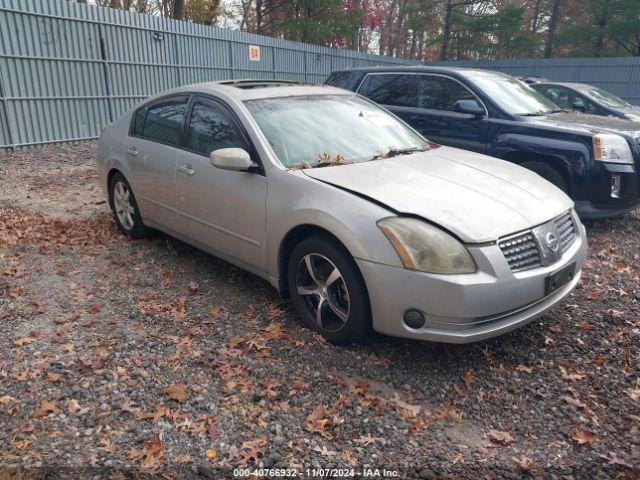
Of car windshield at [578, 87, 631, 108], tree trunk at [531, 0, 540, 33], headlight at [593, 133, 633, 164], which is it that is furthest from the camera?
tree trunk at [531, 0, 540, 33]

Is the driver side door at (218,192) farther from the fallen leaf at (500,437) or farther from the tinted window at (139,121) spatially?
the fallen leaf at (500,437)

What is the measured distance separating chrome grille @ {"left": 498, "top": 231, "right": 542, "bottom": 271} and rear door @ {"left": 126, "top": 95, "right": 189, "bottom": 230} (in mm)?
2886

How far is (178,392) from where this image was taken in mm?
2980

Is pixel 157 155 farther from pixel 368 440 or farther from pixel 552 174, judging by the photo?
pixel 552 174

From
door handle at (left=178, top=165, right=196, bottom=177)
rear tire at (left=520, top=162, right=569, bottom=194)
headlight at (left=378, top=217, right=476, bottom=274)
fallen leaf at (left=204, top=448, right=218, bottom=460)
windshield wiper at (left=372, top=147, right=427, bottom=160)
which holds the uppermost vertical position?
windshield wiper at (left=372, top=147, right=427, bottom=160)

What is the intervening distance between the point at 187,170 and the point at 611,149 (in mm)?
4606

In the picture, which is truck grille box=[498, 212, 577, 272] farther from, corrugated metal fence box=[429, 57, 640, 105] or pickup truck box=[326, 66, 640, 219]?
corrugated metal fence box=[429, 57, 640, 105]

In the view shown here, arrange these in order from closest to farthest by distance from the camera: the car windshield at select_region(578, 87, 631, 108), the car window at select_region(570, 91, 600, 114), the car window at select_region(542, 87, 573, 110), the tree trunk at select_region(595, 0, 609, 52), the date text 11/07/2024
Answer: the date text 11/07/2024 < the car window at select_region(570, 91, 600, 114) < the car windshield at select_region(578, 87, 631, 108) < the car window at select_region(542, 87, 573, 110) < the tree trunk at select_region(595, 0, 609, 52)

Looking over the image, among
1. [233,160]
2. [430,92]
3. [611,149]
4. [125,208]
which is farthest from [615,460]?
[430,92]

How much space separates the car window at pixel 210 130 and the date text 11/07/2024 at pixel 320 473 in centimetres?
235

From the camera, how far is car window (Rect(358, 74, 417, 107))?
7.29 meters

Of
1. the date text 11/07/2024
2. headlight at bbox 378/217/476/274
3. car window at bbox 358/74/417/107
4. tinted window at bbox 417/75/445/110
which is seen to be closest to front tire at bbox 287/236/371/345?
headlight at bbox 378/217/476/274

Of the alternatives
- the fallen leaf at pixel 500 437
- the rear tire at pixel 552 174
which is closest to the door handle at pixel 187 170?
the fallen leaf at pixel 500 437

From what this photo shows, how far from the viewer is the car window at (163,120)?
4.70 m
